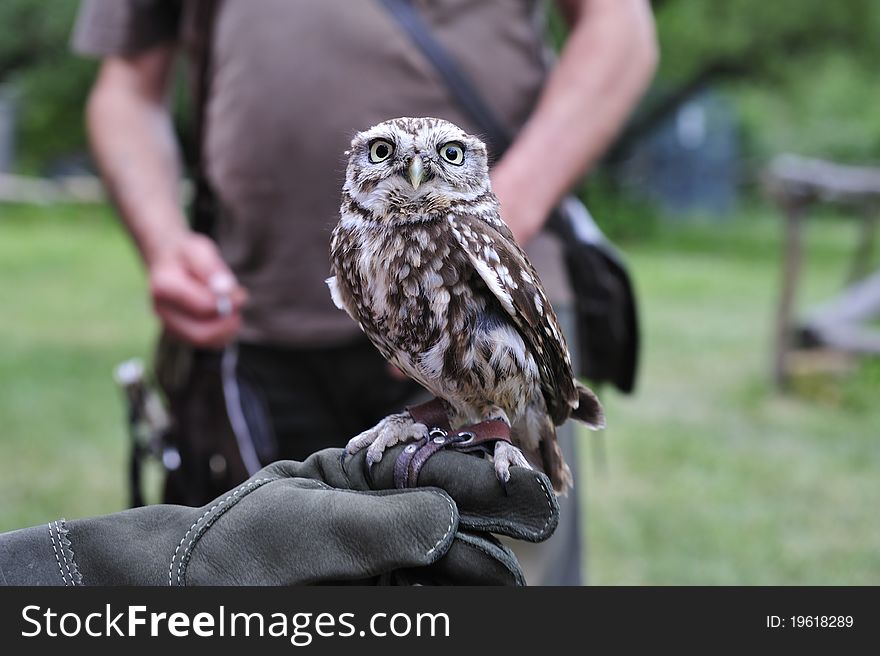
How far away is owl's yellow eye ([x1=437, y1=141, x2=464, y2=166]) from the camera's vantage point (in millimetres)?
1203

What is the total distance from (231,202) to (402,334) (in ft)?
4.45

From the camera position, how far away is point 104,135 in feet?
9.59

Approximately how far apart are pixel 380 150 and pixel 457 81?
959mm

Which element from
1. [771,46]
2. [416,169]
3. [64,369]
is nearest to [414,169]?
[416,169]

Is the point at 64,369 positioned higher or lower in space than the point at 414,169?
lower

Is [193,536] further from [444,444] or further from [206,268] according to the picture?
[206,268]

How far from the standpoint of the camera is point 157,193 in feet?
9.00

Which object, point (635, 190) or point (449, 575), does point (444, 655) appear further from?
point (635, 190)

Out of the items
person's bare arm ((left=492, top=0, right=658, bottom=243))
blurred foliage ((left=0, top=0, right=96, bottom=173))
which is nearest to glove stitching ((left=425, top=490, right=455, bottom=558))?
person's bare arm ((left=492, top=0, right=658, bottom=243))

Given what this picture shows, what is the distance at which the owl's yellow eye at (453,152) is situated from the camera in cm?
120

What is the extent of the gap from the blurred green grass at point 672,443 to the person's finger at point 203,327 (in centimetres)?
165

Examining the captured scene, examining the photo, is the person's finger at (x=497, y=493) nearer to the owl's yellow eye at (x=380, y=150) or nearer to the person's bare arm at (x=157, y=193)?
the owl's yellow eye at (x=380, y=150)

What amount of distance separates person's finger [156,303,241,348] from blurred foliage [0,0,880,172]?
12.0 metres

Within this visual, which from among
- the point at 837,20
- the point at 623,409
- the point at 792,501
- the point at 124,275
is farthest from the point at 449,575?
the point at 837,20
